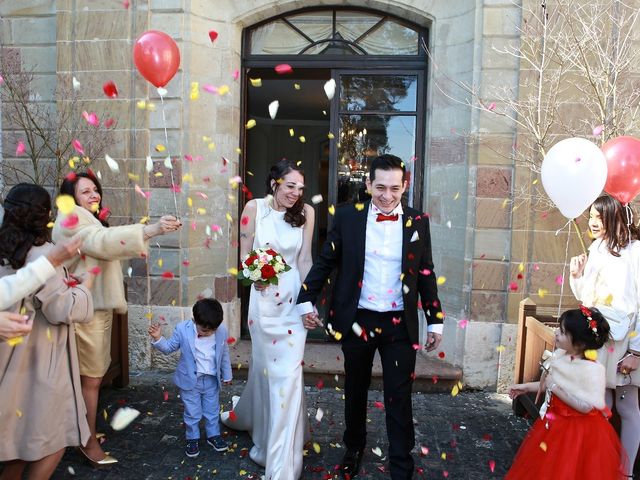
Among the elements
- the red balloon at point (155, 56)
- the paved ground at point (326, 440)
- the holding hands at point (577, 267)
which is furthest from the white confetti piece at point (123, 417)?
the holding hands at point (577, 267)

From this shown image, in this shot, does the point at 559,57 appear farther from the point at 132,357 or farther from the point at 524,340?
the point at 132,357

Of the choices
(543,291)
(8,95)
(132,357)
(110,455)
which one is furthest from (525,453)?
(8,95)

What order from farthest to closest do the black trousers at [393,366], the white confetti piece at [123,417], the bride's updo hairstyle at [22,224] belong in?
the white confetti piece at [123,417] → the black trousers at [393,366] → the bride's updo hairstyle at [22,224]

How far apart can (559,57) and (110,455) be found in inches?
192

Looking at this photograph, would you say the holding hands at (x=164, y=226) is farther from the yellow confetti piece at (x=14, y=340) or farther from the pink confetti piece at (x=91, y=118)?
the pink confetti piece at (x=91, y=118)

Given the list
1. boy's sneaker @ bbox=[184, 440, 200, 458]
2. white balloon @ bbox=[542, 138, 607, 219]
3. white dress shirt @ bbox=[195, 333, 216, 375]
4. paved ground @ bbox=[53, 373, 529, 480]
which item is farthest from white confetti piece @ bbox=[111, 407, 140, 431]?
white balloon @ bbox=[542, 138, 607, 219]

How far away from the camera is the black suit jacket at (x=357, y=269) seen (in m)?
3.63

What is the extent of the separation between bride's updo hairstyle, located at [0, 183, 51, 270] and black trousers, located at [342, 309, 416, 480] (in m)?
1.89

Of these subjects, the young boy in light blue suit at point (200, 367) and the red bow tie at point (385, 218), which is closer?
the red bow tie at point (385, 218)

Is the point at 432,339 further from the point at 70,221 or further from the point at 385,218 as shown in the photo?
the point at 70,221

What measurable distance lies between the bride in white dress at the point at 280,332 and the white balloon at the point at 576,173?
1.63 meters

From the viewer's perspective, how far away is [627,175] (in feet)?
12.6

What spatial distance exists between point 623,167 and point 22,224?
142 inches

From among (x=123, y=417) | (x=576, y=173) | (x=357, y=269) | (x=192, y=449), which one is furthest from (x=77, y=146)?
(x=576, y=173)
